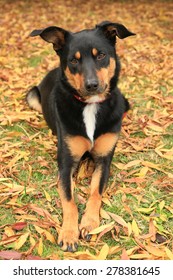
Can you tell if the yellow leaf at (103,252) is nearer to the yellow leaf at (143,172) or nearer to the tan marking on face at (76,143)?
the tan marking on face at (76,143)

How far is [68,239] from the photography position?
10.3ft

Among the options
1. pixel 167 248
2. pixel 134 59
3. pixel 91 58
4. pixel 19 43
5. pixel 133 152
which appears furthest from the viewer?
pixel 19 43

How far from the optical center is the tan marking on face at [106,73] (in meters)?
3.61

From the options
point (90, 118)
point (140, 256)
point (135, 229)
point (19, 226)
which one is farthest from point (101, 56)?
point (140, 256)

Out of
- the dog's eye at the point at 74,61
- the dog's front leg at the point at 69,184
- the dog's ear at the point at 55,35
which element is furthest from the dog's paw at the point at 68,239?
the dog's ear at the point at 55,35

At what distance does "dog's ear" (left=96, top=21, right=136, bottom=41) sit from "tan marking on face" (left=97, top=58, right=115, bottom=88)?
246 millimetres

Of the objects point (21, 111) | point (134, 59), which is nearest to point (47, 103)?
point (21, 111)

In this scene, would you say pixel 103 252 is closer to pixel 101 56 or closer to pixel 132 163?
pixel 132 163

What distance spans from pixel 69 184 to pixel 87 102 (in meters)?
0.83

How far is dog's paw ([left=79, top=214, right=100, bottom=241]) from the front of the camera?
3.25 meters

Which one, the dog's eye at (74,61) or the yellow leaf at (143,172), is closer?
the dog's eye at (74,61)
